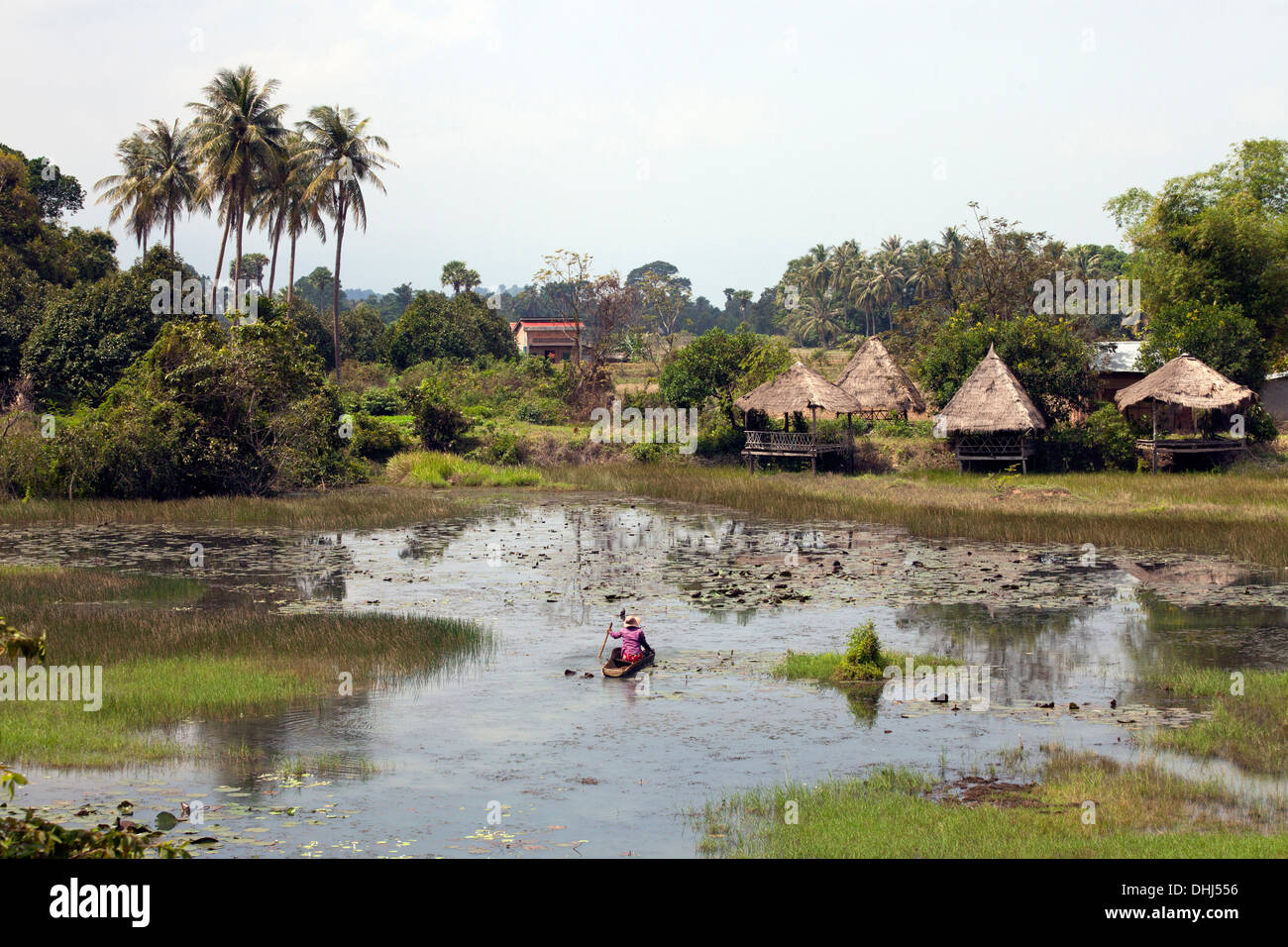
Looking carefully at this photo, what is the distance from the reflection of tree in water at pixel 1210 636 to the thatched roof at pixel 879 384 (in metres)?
22.3

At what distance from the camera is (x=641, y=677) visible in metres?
14.2

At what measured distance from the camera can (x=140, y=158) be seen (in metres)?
55.4

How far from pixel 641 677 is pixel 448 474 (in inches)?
936

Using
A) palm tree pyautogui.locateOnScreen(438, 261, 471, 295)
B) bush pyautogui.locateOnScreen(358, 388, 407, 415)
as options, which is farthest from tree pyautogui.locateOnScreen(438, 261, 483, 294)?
bush pyautogui.locateOnScreen(358, 388, 407, 415)

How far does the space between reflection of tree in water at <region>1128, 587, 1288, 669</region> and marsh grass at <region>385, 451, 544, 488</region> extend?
72.8 ft

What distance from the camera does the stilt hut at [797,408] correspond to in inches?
1459

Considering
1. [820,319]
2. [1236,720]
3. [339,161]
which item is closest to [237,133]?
[339,161]

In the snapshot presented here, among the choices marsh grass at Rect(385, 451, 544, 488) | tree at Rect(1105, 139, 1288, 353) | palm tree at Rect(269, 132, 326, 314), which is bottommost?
marsh grass at Rect(385, 451, 544, 488)

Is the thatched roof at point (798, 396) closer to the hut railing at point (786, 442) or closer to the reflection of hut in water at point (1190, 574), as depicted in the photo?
the hut railing at point (786, 442)

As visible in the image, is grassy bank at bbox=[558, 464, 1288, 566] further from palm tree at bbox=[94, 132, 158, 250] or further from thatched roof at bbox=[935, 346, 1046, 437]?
palm tree at bbox=[94, 132, 158, 250]

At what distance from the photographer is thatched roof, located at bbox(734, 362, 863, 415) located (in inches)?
1453

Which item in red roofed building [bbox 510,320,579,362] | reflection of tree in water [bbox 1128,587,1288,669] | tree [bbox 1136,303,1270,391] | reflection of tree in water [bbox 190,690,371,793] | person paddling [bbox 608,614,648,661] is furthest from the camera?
red roofed building [bbox 510,320,579,362]

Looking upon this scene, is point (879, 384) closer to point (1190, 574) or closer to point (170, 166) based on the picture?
point (1190, 574)
